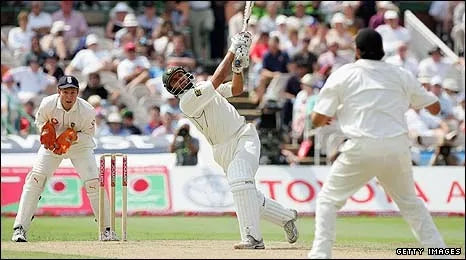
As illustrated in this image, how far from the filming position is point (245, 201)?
1091cm

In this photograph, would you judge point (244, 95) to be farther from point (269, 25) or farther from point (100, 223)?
point (100, 223)

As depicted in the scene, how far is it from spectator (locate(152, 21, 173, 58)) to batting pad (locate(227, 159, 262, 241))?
11248 millimetres

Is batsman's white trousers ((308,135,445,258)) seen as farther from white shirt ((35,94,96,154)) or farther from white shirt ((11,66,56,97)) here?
white shirt ((11,66,56,97))

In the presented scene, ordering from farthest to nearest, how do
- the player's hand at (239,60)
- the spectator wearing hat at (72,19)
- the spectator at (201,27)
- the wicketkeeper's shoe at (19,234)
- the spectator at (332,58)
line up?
the spectator at (201,27) → the spectator wearing hat at (72,19) → the spectator at (332,58) → the wicketkeeper's shoe at (19,234) → the player's hand at (239,60)

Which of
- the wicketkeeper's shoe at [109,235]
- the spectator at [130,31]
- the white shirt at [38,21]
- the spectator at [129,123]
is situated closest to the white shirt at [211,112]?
the wicketkeeper's shoe at [109,235]

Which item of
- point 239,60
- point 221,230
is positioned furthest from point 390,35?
point 239,60

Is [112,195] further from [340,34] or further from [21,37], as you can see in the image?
[340,34]

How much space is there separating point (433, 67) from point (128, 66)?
17.6 ft

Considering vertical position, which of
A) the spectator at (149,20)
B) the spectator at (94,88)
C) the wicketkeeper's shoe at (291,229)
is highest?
the spectator at (149,20)

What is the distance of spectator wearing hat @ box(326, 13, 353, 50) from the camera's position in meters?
22.5

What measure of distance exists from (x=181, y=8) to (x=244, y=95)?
8.93 ft

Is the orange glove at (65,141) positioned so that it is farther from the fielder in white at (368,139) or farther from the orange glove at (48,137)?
the fielder in white at (368,139)

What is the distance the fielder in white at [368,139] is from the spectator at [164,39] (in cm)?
1285

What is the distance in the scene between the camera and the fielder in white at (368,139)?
9.24 metres
